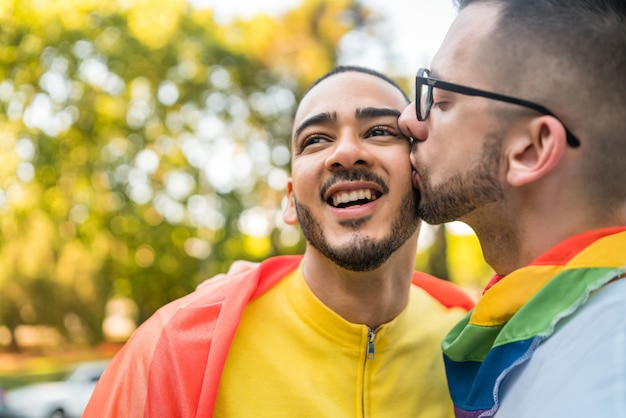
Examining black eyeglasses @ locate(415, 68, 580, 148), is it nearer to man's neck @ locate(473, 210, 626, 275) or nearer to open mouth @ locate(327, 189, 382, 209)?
man's neck @ locate(473, 210, 626, 275)

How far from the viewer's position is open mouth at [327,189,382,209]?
2.47 meters

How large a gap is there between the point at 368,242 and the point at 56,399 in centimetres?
1095

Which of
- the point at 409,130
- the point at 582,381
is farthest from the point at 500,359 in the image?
the point at 409,130

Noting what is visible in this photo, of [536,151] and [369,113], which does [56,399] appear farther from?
[536,151]

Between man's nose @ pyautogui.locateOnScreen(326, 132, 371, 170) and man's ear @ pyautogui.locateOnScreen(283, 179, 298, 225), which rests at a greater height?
man's nose @ pyautogui.locateOnScreen(326, 132, 371, 170)

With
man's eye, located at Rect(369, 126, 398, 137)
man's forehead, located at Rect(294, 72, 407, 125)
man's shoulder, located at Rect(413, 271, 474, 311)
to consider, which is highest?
man's forehead, located at Rect(294, 72, 407, 125)

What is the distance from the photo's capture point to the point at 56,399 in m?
11.6

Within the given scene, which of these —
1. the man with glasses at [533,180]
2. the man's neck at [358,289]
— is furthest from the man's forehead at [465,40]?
the man's neck at [358,289]

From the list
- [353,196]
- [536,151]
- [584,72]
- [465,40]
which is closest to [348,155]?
[353,196]

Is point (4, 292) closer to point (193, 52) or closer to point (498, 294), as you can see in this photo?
point (193, 52)

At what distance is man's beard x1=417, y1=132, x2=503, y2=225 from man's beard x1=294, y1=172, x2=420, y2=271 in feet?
0.67

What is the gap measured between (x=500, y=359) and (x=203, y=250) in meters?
19.0

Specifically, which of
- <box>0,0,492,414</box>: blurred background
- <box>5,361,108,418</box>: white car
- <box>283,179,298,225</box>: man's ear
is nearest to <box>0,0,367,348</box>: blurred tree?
<box>0,0,492,414</box>: blurred background

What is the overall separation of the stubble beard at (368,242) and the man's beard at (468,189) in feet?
0.67
